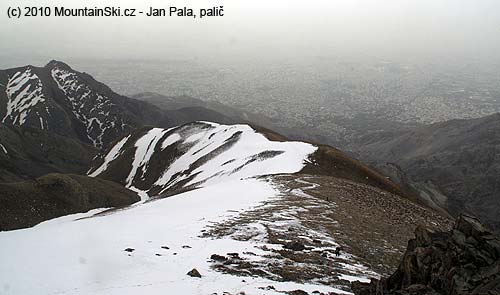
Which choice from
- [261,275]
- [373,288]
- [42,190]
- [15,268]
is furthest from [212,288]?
[42,190]

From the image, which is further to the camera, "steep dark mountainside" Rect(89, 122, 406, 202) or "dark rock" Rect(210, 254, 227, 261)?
"steep dark mountainside" Rect(89, 122, 406, 202)

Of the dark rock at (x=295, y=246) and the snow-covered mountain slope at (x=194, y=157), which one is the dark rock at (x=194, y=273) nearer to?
the dark rock at (x=295, y=246)

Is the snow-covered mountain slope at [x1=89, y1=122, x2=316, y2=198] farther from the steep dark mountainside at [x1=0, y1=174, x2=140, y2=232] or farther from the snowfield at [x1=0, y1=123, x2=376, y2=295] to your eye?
the snowfield at [x1=0, y1=123, x2=376, y2=295]

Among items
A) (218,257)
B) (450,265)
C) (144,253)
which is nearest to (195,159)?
(144,253)

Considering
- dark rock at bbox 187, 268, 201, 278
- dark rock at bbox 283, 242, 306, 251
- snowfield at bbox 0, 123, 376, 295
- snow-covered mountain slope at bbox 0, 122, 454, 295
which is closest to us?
snowfield at bbox 0, 123, 376, 295

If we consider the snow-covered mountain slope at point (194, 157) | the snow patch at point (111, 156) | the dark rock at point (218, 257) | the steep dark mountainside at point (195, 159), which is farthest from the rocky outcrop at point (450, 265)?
the snow patch at point (111, 156)

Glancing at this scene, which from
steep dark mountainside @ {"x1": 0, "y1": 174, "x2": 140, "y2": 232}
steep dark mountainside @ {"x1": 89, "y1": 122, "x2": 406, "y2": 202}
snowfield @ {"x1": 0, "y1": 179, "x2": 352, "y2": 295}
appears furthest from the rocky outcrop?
steep dark mountainside @ {"x1": 0, "y1": 174, "x2": 140, "y2": 232}
